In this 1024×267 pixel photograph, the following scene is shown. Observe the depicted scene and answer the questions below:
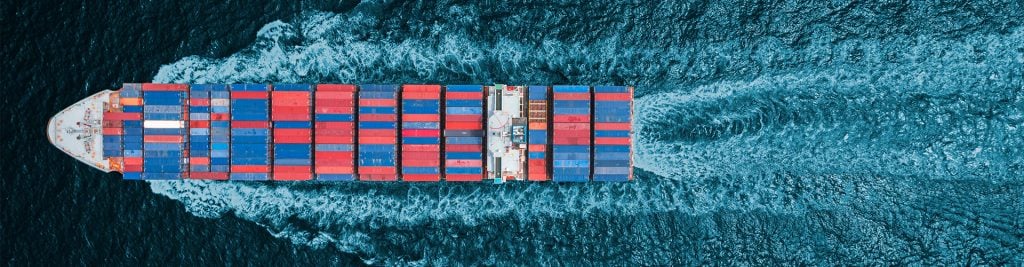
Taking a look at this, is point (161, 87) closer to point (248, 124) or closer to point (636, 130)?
point (248, 124)

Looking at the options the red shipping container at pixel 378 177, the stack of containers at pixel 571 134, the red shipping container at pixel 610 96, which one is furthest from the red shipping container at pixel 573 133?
the red shipping container at pixel 378 177

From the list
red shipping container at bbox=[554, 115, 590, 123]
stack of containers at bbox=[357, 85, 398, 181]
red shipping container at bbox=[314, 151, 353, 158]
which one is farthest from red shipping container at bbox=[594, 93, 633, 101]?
red shipping container at bbox=[314, 151, 353, 158]

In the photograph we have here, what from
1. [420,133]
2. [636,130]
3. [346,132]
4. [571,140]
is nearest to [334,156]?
[346,132]

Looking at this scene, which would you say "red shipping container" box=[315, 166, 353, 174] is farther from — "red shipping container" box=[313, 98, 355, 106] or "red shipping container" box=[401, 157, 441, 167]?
"red shipping container" box=[313, 98, 355, 106]

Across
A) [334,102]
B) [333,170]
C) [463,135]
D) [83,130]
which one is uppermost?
[334,102]

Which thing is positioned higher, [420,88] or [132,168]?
[420,88]

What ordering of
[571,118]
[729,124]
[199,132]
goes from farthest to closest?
1. [729,124]
2. [199,132]
3. [571,118]
